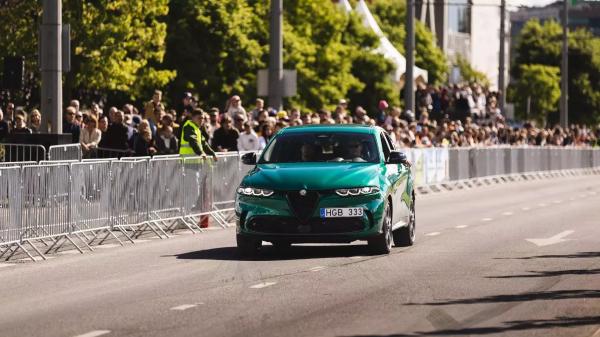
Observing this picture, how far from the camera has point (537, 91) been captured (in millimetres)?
125500

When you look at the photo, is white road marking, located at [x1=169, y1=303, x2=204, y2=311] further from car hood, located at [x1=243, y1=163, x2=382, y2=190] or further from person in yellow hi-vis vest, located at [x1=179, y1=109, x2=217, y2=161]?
person in yellow hi-vis vest, located at [x1=179, y1=109, x2=217, y2=161]

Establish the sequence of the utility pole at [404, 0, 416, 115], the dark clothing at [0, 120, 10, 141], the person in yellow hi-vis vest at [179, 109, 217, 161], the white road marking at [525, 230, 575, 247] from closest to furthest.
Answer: the white road marking at [525, 230, 575, 247], the person in yellow hi-vis vest at [179, 109, 217, 161], the dark clothing at [0, 120, 10, 141], the utility pole at [404, 0, 416, 115]

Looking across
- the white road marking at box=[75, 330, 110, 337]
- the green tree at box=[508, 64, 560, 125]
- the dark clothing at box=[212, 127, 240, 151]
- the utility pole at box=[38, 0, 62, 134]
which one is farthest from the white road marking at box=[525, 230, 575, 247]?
the green tree at box=[508, 64, 560, 125]

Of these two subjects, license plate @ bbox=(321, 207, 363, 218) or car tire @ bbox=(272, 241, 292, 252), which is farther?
car tire @ bbox=(272, 241, 292, 252)

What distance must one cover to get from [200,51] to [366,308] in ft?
164

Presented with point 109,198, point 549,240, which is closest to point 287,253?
point 109,198

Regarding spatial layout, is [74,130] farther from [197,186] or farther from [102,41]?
[102,41]

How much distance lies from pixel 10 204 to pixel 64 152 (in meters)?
6.83

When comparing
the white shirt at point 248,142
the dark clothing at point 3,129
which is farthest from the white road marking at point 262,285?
the white shirt at point 248,142

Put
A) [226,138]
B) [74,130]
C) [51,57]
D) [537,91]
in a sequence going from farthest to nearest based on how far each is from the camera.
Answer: [537,91] → [226,138] → [74,130] → [51,57]

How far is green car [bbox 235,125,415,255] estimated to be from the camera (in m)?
20.5

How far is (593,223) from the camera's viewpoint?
2914cm

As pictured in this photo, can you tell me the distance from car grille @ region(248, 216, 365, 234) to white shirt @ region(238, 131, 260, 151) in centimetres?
1129

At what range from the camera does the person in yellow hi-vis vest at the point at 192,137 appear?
27.1 meters
